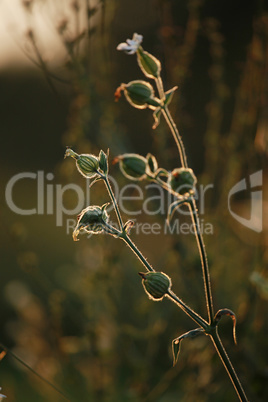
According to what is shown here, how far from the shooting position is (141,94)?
569 millimetres

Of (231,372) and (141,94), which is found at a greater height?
(141,94)

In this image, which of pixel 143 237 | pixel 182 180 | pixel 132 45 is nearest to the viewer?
pixel 182 180

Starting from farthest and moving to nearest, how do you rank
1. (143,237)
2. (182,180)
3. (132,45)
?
(143,237)
(132,45)
(182,180)

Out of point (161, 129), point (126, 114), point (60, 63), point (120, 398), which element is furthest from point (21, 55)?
point (120, 398)

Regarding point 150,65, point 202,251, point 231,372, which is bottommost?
point 231,372

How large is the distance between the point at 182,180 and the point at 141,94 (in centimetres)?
13

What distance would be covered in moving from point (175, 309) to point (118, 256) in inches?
8.0

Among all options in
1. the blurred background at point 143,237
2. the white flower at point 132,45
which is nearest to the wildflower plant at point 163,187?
the white flower at point 132,45

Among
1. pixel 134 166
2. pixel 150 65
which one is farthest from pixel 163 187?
pixel 150 65

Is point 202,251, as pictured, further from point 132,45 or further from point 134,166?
point 132,45

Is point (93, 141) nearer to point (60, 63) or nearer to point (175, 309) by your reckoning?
point (60, 63)

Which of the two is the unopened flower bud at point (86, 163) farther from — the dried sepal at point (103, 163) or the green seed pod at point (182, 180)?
the green seed pod at point (182, 180)

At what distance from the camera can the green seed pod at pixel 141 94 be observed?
1.87ft

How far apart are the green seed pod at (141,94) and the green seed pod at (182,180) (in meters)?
0.11
